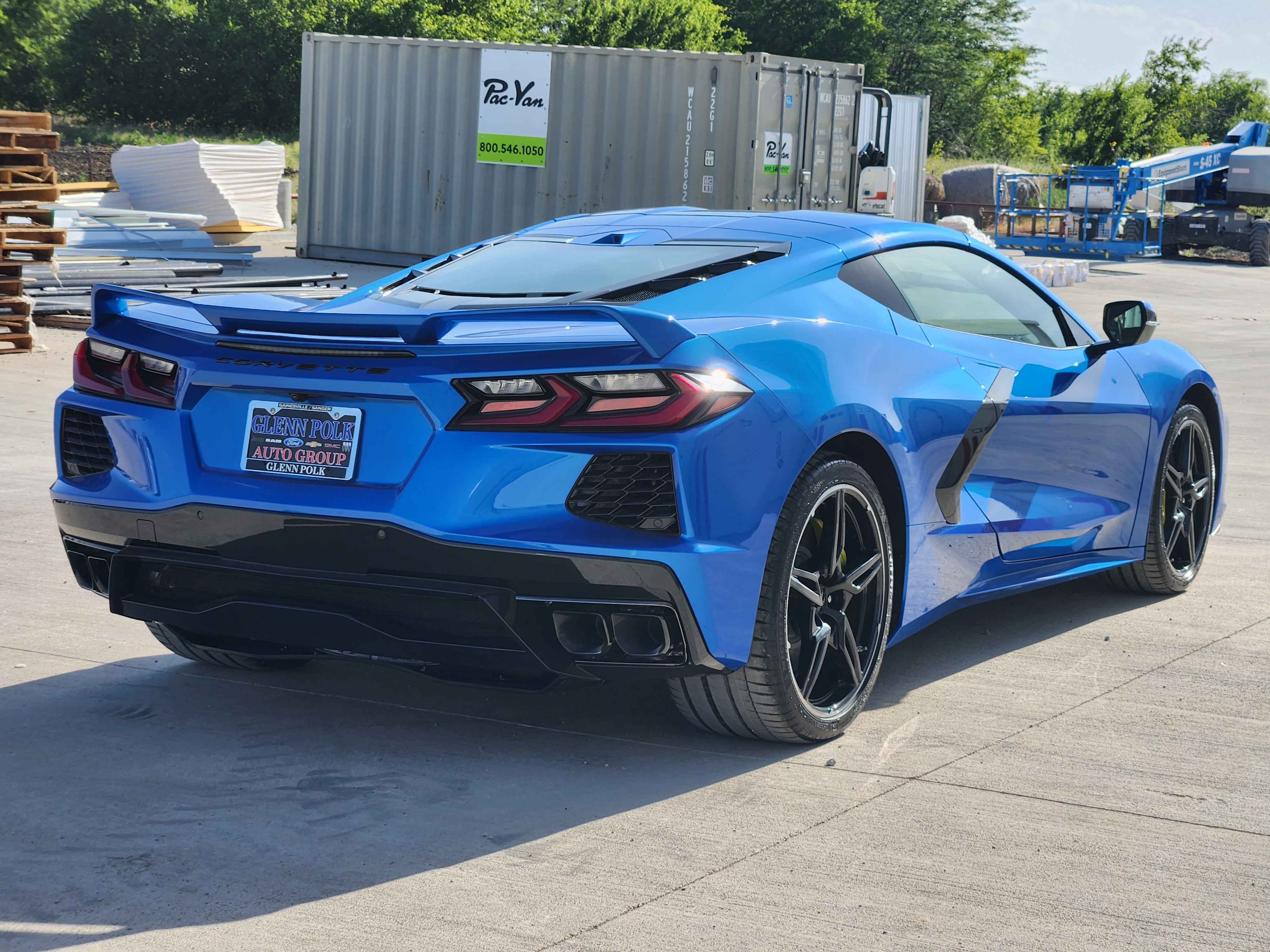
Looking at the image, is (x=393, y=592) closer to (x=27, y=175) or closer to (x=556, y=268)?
(x=556, y=268)

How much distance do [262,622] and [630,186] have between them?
1603cm

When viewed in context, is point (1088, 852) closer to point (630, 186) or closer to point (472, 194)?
point (630, 186)

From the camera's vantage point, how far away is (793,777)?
362cm

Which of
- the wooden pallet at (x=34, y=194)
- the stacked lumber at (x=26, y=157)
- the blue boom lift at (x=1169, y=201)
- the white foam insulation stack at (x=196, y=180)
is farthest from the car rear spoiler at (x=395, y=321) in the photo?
the blue boom lift at (x=1169, y=201)

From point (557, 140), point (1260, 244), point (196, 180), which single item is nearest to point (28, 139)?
point (557, 140)

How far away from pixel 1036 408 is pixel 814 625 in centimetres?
132

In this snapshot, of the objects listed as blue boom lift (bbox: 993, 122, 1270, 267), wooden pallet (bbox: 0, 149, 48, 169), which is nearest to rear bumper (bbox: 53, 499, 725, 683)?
wooden pallet (bbox: 0, 149, 48, 169)

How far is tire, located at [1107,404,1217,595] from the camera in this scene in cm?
546

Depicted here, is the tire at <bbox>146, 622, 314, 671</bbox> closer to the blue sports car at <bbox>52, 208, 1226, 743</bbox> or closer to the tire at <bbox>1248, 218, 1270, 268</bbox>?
the blue sports car at <bbox>52, 208, 1226, 743</bbox>

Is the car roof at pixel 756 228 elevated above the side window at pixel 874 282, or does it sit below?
above

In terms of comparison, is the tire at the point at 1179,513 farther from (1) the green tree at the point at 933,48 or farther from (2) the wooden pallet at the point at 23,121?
(1) the green tree at the point at 933,48

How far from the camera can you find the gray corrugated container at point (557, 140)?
18250 millimetres

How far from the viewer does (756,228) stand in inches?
172

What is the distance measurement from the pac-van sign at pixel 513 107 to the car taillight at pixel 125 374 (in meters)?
16.2
